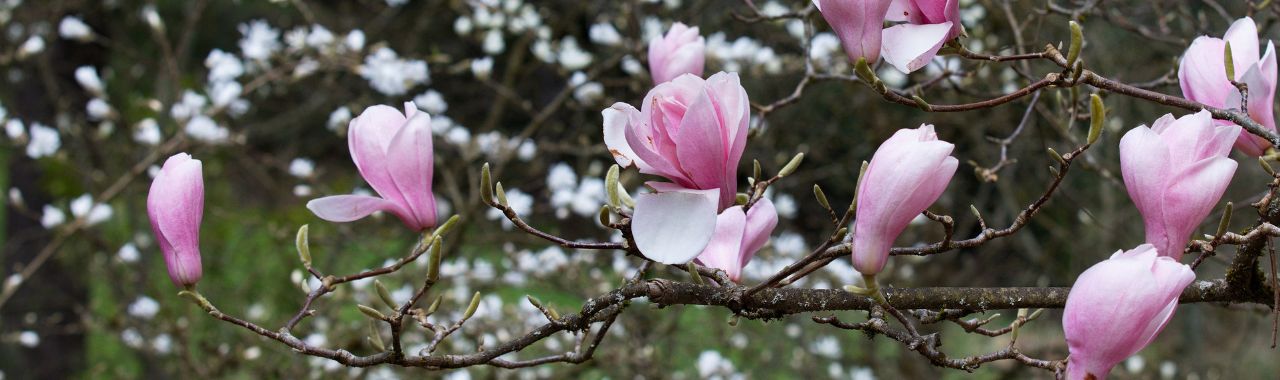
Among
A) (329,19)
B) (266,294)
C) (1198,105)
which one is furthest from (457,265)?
(1198,105)

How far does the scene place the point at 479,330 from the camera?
232 cm

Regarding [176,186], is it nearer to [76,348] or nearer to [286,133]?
[76,348]

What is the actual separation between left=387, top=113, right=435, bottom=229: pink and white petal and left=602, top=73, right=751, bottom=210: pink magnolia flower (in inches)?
5.8

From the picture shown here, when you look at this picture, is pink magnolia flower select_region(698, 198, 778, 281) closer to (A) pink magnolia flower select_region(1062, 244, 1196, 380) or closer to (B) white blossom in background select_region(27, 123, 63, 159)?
(A) pink magnolia flower select_region(1062, 244, 1196, 380)

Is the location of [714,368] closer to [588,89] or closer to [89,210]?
[588,89]

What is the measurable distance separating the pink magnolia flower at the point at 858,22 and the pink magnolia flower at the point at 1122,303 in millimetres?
186

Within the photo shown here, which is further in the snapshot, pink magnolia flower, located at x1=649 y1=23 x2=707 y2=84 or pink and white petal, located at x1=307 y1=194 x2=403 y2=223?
pink magnolia flower, located at x1=649 y1=23 x2=707 y2=84

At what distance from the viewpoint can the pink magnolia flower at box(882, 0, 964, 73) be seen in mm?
632

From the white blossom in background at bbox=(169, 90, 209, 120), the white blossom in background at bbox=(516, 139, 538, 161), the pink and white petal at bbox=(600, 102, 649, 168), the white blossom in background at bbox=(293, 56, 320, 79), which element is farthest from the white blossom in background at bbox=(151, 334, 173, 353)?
the pink and white petal at bbox=(600, 102, 649, 168)

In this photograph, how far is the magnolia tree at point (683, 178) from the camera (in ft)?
2.07

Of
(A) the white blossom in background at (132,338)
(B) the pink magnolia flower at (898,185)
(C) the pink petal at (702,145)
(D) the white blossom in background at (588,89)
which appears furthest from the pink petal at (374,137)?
(A) the white blossom in background at (132,338)

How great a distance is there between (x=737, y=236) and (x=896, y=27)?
0.58ft

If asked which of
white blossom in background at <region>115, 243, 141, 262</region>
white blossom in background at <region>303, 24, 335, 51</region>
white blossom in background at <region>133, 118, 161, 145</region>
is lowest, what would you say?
white blossom in background at <region>115, 243, 141, 262</region>

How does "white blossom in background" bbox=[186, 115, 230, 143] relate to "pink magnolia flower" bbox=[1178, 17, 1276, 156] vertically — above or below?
below
